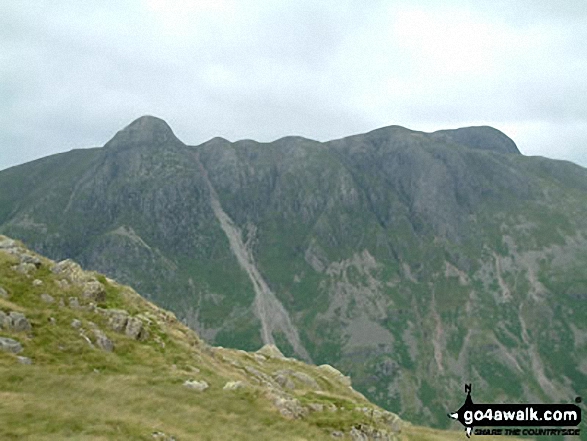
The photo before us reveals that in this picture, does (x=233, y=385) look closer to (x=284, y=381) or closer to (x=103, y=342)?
(x=103, y=342)

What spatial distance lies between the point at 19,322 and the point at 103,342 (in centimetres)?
643

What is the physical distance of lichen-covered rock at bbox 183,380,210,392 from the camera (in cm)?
3510

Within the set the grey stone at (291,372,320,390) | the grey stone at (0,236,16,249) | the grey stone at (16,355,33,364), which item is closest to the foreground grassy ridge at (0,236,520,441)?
the grey stone at (16,355,33,364)

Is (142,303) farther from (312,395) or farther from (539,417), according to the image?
(539,417)

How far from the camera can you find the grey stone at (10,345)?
33300 mm

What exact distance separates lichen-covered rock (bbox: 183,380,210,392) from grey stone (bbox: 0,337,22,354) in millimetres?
12030

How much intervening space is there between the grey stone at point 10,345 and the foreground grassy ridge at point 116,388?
1.48 ft

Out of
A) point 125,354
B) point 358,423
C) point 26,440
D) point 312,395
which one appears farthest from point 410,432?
point 26,440

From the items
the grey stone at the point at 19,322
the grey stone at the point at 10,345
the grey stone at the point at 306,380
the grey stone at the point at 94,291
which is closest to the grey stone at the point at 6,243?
the grey stone at the point at 94,291

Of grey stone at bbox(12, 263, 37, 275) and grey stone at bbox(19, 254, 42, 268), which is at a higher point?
grey stone at bbox(19, 254, 42, 268)

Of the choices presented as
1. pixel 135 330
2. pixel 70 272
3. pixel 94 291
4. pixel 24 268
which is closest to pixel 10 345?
pixel 135 330

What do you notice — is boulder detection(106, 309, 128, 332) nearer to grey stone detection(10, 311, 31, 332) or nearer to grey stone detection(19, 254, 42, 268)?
grey stone detection(10, 311, 31, 332)

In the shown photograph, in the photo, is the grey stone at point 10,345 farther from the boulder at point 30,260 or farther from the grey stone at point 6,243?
the grey stone at point 6,243

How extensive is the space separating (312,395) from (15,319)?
26834 millimetres
